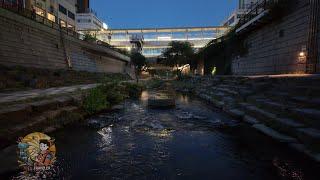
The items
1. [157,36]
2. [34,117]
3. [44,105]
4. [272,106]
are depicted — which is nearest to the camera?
[34,117]

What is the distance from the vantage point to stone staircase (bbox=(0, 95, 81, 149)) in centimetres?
760

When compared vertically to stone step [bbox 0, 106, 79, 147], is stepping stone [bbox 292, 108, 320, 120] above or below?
above

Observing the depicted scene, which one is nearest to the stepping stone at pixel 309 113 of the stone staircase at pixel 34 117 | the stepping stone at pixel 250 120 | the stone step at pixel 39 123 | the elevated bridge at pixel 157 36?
the stepping stone at pixel 250 120

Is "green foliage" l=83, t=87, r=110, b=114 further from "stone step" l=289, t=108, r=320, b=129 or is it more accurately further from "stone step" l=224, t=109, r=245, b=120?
"stone step" l=289, t=108, r=320, b=129

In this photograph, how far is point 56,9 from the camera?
47.4 metres

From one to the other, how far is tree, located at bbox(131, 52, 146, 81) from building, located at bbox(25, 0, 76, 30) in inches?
823

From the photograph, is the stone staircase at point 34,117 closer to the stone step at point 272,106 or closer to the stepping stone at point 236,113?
the stepping stone at point 236,113

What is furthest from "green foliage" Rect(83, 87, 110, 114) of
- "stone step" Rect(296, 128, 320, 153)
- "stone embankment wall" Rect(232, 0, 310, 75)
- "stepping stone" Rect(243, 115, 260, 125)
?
"stone embankment wall" Rect(232, 0, 310, 75)

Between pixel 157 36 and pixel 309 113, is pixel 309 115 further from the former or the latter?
pixel 157 36

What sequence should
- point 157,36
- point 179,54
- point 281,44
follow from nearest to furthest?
point 281,44 < point 179,54 < point 157,36

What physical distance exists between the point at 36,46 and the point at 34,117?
16.6 meters

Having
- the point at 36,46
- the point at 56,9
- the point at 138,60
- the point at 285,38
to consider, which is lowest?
the point at 36,46

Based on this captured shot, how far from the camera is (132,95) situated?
83.4ft

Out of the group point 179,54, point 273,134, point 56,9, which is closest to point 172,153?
point 273,134
